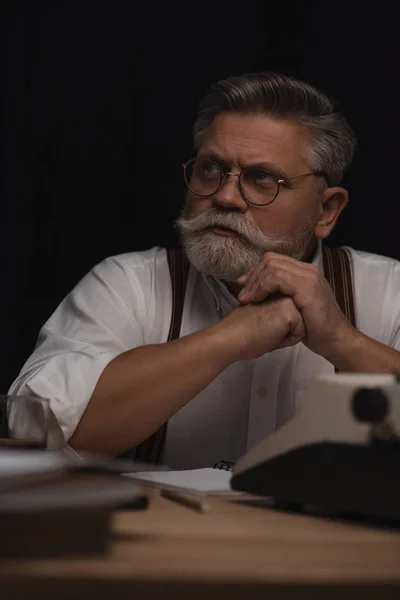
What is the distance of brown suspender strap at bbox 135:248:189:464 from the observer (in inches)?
89.9

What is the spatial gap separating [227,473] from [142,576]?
2.64 ft

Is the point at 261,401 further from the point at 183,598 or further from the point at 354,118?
the point at 183,598

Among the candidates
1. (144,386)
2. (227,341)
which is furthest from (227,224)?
(144,386)

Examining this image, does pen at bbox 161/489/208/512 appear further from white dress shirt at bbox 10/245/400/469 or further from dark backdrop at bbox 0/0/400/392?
dark backdrop at bbox 0/0/400/392

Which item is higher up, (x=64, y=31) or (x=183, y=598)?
(x=64, y=31)

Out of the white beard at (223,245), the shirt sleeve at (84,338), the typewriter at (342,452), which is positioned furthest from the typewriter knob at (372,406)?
the white beard at (223,245)

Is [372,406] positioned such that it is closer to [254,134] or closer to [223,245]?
[223,245]

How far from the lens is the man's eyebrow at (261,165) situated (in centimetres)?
226

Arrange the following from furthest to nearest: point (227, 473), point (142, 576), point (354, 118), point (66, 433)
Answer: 1. point (354, 118)
2. point (66, 433)
3. point (227, 473)
4. point (142, 576)

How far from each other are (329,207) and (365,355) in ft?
2.13

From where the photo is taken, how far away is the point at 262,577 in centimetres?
57

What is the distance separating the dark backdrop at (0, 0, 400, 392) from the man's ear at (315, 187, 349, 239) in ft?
1.62

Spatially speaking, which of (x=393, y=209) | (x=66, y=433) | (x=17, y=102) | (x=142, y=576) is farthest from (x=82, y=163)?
(x=142, y=576)

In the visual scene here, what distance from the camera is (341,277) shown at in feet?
8.11
